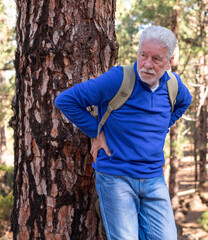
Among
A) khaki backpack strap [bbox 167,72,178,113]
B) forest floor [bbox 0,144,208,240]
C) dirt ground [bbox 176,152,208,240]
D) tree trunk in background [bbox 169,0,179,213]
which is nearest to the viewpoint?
khaki backpack strap [bbox 167,72,178,113]

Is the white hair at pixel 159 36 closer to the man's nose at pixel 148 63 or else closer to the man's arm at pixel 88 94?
the man's nose at pixel 148 63

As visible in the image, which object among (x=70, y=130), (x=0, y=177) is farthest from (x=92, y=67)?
(x=0, y=177)

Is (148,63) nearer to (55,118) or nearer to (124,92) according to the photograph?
(124,92)

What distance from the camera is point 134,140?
1.99 meters

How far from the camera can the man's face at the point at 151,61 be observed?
6.11 feet

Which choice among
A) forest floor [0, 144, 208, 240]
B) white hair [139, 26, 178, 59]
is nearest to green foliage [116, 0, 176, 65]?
forest floor [0, 144, 208, 240]

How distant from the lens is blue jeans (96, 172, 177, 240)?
1993mm

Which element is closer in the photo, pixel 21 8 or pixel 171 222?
pixel 171 222

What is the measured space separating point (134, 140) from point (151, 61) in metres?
0.53

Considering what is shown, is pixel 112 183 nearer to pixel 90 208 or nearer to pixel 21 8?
pixel 90 208

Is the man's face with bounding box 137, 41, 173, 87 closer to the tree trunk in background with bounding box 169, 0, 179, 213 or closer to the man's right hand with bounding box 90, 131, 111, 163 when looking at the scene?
the man's right hand with bounding box 90, 131, 111, 163

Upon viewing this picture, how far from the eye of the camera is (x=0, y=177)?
8609 millimetres

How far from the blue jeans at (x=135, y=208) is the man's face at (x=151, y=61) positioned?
0.69m

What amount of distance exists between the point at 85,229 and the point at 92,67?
135 cm
